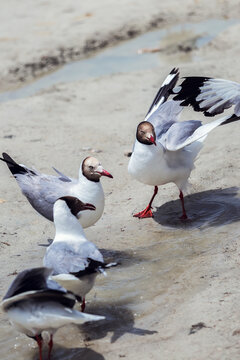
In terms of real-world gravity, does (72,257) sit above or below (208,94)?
below

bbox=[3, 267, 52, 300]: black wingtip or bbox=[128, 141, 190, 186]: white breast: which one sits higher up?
bbox=[3, 267, 52, 300]: black wingtip

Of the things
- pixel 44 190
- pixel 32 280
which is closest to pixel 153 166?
pixel 44 190

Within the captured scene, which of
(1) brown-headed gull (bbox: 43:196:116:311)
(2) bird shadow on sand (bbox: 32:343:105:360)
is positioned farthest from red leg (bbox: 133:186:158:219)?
(2) bird shadow on sand (bbox: 32:343:105:360)

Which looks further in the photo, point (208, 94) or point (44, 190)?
point (208, 94)

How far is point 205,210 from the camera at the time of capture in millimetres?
6754

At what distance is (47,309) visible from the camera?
4.18 metres

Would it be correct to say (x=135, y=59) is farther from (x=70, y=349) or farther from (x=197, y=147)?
(x=70, y=349)

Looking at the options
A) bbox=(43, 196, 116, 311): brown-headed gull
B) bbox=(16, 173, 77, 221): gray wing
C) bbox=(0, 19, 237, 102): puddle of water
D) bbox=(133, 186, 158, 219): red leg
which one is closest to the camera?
bbox=(43, 196, 116, 311): brown-headed gull

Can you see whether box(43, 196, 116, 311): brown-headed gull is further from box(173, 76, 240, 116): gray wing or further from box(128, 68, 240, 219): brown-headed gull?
box(173, 76, 240, 116): gray wing

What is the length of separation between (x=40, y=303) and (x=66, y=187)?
2.01m

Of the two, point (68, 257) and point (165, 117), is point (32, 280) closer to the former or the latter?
point (68, 257)

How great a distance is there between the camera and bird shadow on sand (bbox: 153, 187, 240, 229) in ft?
21.2

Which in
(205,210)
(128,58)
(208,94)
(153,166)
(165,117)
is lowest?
(205,210)

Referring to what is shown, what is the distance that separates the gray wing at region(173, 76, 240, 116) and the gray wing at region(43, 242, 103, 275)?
2044 mm
